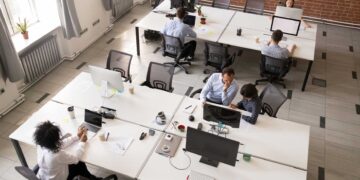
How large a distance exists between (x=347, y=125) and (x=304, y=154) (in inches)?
87.2

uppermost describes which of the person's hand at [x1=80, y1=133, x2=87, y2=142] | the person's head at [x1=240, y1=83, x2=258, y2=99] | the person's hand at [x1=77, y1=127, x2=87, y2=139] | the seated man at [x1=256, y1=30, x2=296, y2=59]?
the person's head at [x1=240, y1=83, x2=258, y2=99]

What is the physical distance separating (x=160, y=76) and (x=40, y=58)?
102 inches

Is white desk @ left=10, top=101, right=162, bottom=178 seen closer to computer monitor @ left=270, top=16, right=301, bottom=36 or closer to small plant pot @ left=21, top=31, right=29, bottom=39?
small plant pot @ left=21, top=31, right=29, bottom=39

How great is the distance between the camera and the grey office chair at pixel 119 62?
5.27 metres

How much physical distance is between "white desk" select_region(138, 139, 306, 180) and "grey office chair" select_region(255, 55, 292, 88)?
101 inches

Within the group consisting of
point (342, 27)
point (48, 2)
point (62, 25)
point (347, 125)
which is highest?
point (48, 2)

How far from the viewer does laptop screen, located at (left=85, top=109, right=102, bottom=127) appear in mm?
3953

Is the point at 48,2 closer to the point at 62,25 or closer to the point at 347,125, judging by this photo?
the point at 62,25

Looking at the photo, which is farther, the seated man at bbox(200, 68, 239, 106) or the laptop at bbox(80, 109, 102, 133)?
the seated man at bbox(200, 68, 239, 106)

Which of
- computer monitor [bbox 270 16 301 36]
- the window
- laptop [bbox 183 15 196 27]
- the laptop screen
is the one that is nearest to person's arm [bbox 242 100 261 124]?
the laptop screen

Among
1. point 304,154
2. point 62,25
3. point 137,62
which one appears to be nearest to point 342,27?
point 137,62

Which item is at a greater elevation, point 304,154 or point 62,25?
point 62,25

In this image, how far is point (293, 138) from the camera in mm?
3932

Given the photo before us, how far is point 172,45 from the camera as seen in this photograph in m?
6.19
